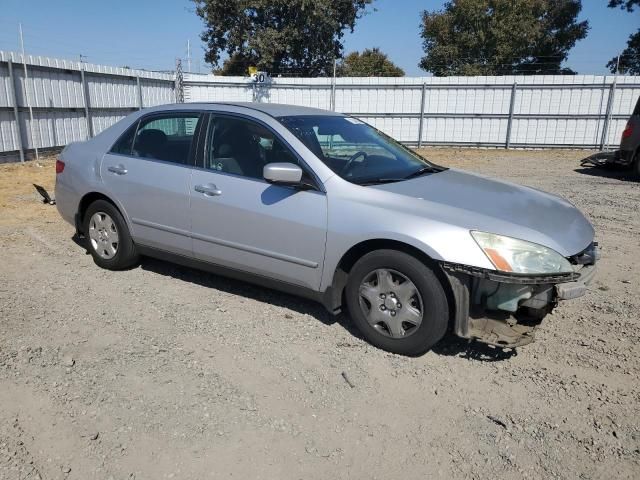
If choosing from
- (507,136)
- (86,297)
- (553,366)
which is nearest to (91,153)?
(86,297)

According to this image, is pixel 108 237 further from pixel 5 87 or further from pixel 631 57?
pixel 631 57

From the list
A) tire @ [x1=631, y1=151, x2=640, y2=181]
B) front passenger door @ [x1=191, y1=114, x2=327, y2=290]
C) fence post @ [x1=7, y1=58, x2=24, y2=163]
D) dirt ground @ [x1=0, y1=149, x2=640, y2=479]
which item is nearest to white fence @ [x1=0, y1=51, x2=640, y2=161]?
fence post @ [x1=7, y1=58, x2=24, y2=163]

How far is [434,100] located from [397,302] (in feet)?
52.9

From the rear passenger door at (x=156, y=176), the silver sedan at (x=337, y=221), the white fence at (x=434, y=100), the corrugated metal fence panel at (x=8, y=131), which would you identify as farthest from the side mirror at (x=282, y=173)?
the white fence at (x=434, y=100)

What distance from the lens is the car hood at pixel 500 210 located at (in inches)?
127

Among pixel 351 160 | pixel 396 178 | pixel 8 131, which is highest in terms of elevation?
pixel 351 160

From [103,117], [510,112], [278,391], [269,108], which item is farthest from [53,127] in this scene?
[510,112]

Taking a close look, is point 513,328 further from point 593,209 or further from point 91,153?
point 593,209

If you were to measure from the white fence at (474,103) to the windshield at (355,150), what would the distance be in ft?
47.0

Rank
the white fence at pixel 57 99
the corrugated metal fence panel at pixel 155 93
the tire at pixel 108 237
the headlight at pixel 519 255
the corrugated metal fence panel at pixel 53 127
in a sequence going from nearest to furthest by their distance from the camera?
the headlight at pixel 519 255 < the tire at pixel 108 237 < the white fence at pixel 57 99 < the corrugated metal fence panel at pixel 53 127 < the corrugated metal fence panel at pixel 155 93

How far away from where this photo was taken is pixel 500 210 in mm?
3453

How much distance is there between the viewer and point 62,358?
3.44 meters

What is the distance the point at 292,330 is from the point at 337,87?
16.0 m

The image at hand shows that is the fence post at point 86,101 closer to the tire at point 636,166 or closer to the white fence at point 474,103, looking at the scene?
the white fence at point 474,103
